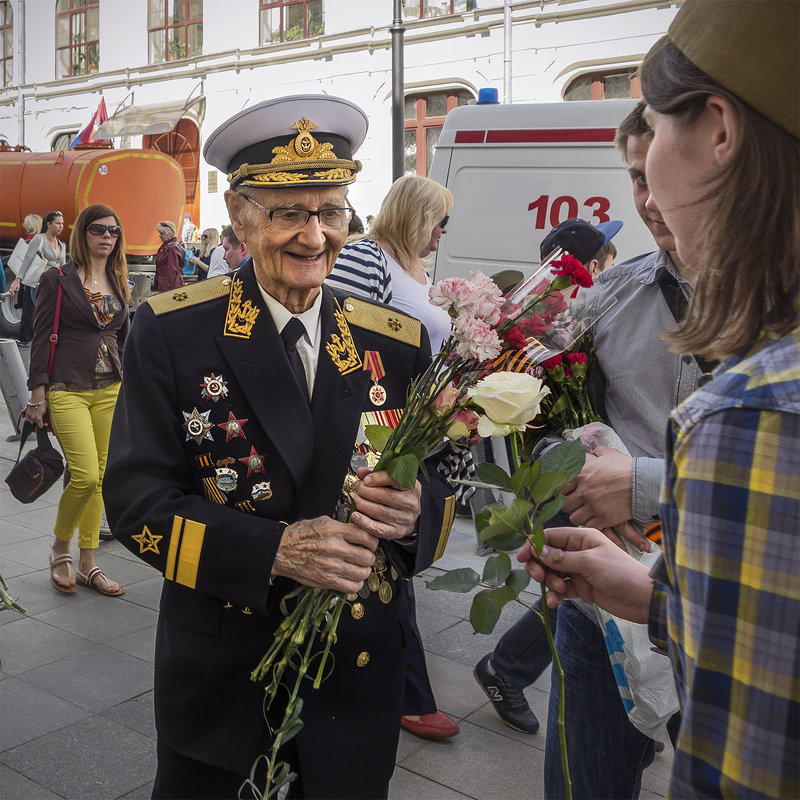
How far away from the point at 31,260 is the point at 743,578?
14470 mm

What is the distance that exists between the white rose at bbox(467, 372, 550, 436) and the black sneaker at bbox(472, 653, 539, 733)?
2.37 meters

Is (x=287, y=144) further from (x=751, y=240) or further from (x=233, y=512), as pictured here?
(x=751, y=240)

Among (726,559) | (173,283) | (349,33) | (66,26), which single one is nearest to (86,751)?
(726,559)

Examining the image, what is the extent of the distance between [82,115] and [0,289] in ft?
39.9

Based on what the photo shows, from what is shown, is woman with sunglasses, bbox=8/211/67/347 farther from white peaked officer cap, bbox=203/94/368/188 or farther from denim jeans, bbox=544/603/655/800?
denim jeans, bbox=544/603/655/800

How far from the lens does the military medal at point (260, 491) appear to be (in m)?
1.87

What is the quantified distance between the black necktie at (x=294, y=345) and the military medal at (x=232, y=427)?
6.8 inches

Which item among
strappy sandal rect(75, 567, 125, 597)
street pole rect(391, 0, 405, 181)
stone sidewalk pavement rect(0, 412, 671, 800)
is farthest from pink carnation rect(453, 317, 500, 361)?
street pole rect(391, 0, 405, 181)

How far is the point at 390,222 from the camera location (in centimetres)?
441

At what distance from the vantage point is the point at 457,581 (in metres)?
1.34

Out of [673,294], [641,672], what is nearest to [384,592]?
[641,672]

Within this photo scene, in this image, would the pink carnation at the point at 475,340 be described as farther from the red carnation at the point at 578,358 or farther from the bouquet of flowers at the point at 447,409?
the red carnation at the point at 578,358

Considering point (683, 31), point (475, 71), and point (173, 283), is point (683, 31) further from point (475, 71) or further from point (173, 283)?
point (475, 71)

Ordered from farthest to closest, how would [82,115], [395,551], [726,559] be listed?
[82,115]
[395,551]
[726,559]
